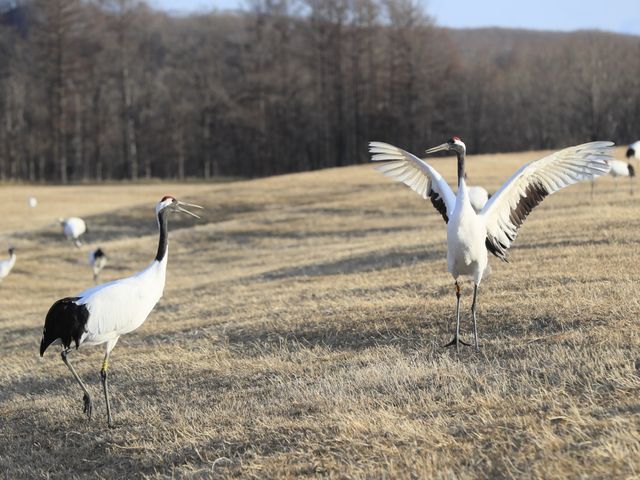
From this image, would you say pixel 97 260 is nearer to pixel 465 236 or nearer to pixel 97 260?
pixel 97 260

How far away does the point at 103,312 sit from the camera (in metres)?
7.35

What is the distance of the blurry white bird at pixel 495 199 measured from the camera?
295 inches

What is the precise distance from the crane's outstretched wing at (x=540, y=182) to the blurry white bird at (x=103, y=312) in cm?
343

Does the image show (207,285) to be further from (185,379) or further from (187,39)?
(187,39)

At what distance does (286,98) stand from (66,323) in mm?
59291

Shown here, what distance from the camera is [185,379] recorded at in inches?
319

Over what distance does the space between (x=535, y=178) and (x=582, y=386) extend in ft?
9.82

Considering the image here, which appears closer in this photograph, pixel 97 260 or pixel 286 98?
pixel 97 260

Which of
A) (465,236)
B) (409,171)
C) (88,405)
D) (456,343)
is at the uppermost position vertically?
(409,171)

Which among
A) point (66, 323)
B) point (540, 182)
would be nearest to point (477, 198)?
point (540, 182)

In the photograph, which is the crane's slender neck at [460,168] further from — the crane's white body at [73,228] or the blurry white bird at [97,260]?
the crane's white body at [73,228]

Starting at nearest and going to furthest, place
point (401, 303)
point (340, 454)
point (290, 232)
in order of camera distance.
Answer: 1. point (340, 454)
2. point (401, 303)
3. point (290, 232)

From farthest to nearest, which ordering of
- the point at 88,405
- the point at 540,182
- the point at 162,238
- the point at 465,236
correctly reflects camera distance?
the point at 540,182 → the point at 162,238 → the point at 465,236 → the point at 88,405

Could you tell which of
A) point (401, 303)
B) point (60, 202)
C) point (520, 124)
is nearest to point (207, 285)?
point (401, 303)
